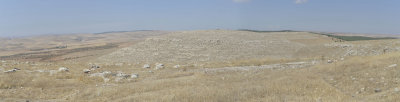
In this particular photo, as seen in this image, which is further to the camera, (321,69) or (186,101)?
(321,69)

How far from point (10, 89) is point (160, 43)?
82.3 ft

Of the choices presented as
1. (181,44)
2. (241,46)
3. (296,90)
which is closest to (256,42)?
(241,46)

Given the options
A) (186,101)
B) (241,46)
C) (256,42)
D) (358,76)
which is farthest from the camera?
(256,42)

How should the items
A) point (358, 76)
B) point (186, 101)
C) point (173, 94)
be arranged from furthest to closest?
point (358, 76) → point (173, 94) → point (186, 101)

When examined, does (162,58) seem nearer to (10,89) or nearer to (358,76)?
(10,89)

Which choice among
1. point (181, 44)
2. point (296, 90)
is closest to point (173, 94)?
point (296, 90)

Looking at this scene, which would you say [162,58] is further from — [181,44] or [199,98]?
[199,98]

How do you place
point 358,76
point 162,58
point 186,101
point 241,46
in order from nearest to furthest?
1. point 186,101
2. point 358,76
3. point 162,58
4. point 241,46

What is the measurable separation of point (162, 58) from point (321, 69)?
19905 millimetres

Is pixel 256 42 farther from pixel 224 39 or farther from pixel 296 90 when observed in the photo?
pixel 296 90

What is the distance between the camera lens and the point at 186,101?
326 inches

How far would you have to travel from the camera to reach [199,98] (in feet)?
27.9

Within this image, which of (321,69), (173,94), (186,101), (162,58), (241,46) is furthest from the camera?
(241,46)

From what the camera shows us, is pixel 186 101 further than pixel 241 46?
No
